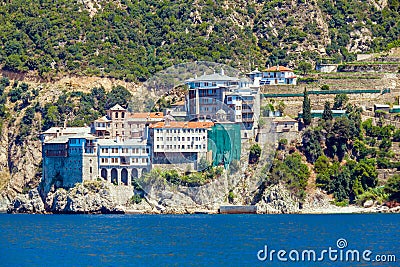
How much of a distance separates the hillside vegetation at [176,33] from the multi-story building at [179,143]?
24032mm

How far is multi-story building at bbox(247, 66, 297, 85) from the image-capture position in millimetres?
130625

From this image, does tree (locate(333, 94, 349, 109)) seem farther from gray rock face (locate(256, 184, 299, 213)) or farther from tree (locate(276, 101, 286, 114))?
gray rock face (locate(256, 184, 299, 213))

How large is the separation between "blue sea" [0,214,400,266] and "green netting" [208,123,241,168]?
6.18 m

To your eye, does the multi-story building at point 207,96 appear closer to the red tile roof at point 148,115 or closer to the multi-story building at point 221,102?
the multi-story building at point 221,102

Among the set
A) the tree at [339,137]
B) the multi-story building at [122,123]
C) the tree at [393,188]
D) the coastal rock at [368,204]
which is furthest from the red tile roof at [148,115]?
the tree at [393,188]

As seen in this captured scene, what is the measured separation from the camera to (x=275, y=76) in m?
131

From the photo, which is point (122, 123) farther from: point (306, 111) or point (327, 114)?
point (327, 114)

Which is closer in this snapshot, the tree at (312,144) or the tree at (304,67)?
the tree at (312,144)

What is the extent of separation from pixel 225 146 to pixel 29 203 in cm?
1549

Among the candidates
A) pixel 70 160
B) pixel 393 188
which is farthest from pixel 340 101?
pixel 70 160

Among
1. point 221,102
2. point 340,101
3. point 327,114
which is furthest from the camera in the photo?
point 340,101

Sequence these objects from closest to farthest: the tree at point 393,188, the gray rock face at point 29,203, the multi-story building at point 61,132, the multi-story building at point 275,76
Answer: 1. the tree at point 393,188
2. the gray rock face at point 29,203
3. the multi-story building at point 61,132
4. the multi-story building at point 275,76

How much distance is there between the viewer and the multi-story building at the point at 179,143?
114688 mm

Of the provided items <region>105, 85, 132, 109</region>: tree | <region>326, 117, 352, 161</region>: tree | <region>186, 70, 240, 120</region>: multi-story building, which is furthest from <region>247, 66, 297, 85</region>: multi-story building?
<region>326, 117, 352, 161</region>: tree
